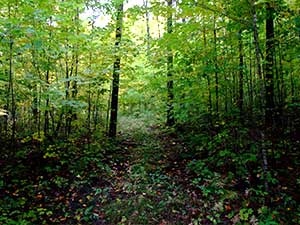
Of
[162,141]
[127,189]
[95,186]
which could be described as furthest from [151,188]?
[162,141]

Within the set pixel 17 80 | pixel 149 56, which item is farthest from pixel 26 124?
pixel 149 56

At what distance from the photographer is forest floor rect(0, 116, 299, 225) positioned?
493 cm

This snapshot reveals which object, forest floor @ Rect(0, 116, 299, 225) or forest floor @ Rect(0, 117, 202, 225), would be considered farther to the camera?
forest floor @ Rect(0, 117, 202, 225)

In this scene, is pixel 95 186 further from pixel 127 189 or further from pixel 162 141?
pixel 162 141

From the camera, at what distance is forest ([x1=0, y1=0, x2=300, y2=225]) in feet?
16.8

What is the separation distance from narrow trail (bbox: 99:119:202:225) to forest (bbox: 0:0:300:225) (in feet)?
0.09

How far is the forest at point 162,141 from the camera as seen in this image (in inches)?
201

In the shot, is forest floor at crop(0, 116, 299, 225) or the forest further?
the forest

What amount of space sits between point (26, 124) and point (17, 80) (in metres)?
2.86

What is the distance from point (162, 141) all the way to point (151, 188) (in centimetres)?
423

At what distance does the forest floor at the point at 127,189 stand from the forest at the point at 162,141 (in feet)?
0.08

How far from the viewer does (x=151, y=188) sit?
6.03 metres

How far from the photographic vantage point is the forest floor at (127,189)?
493 centimetres

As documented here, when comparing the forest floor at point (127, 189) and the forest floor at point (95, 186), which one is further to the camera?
the forest floor at point (95, 186)
